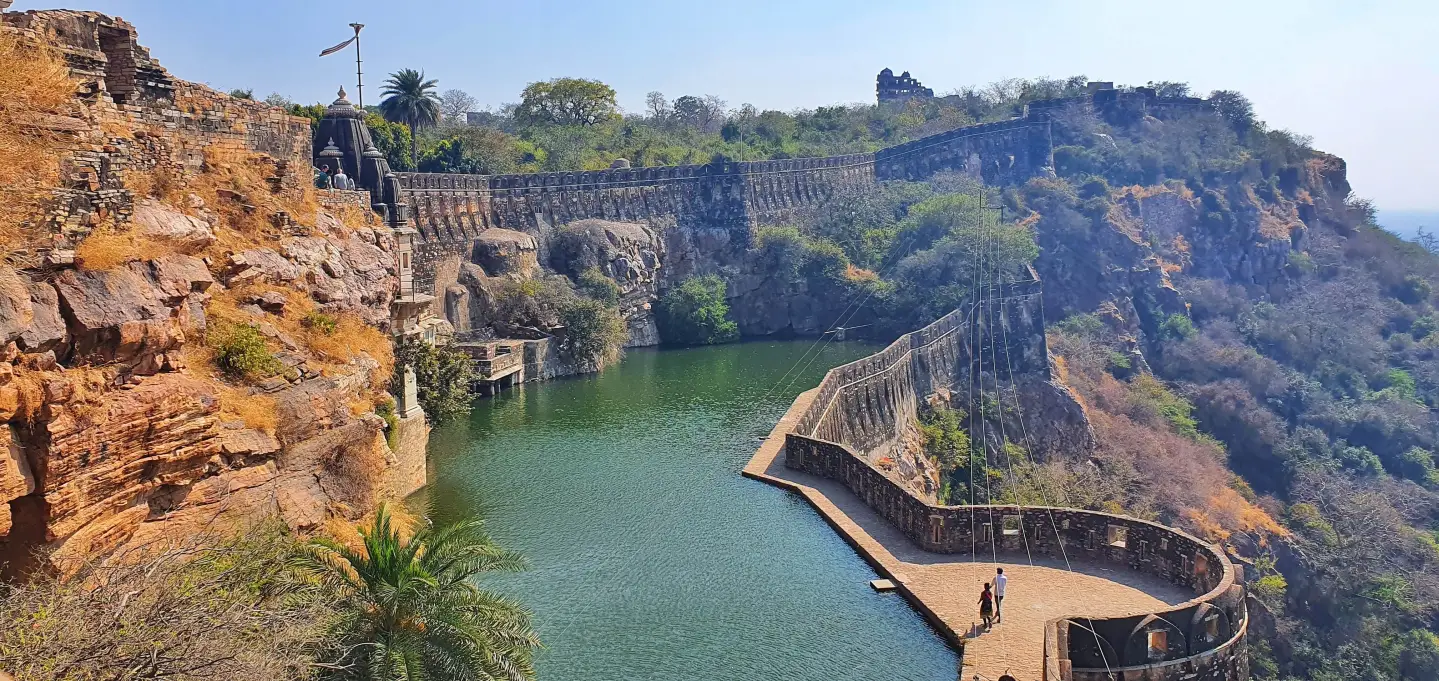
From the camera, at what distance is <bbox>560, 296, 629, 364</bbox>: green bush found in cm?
4556

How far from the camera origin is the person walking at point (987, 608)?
14.7m

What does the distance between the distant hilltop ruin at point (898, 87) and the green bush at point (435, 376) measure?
94076 mm

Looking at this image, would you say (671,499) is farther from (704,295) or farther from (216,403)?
(704,295)

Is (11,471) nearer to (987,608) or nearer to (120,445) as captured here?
(120,445)

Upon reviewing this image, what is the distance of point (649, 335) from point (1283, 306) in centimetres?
3799

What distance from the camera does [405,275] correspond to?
28.3 meters

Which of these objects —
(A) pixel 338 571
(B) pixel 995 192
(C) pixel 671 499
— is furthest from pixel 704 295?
(A) pixel 338 571

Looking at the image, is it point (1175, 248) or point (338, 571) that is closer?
point (338, 571)

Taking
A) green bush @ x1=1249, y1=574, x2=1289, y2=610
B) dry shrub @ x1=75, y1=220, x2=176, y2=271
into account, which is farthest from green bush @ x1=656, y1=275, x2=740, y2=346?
dry shrub @ x1=75, y1=220, x2=176, y2=271

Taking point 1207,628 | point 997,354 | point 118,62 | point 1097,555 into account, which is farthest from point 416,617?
point 997,354

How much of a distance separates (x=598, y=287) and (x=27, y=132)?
121ft

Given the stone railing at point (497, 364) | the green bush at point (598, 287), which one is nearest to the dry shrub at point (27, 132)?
the stone railing at point (497, 364)

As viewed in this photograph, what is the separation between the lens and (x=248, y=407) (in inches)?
623

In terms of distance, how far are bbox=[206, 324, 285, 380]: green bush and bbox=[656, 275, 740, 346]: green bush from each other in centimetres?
3782
